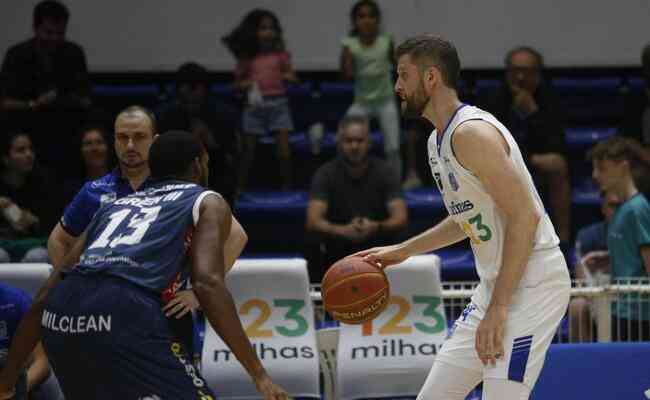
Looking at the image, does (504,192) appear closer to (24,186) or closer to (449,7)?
(24,186)

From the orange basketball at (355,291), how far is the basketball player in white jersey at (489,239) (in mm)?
459

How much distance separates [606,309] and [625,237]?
56 centimetres

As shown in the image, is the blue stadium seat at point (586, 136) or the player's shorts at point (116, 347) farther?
the blue stadium seat at point (586, 136)

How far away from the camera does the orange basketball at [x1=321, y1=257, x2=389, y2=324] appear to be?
15.2 feet

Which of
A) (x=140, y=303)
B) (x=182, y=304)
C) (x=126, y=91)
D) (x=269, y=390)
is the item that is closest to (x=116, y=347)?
(x=140, y=303)

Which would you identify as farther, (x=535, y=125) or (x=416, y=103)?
(x=535, y=125)

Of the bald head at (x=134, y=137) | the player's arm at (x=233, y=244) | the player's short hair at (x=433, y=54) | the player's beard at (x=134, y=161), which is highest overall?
the player's short hair at (x=433, y=54)

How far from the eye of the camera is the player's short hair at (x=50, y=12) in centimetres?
→ 888

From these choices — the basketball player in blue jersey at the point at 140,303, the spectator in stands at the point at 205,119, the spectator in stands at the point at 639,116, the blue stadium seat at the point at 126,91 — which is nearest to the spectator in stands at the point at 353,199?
the spectator in stands at the point at 205,119

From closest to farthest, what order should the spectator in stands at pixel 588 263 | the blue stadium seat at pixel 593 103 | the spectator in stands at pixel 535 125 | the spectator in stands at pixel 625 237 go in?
the spectator in stands at pixel 625 237 < the spectator in stands at pixel 588 263 < the spectator in stands at pixel 535 125 < the blue stadium seat at pixel 593 103

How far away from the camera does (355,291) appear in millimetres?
4645

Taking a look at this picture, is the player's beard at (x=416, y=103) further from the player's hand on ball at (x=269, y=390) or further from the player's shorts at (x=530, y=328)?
the player's hand on ball at (x=269, y=390)

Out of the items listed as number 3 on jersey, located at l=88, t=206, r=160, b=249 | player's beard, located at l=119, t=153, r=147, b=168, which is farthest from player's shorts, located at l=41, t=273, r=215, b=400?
player's beard, located at l=119, t=153, r=147, b=168

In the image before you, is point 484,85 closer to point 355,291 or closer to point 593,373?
point 593,373
